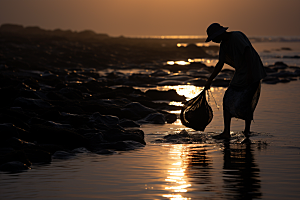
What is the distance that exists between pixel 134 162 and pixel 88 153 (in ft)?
3.49

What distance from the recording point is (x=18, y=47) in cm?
4506

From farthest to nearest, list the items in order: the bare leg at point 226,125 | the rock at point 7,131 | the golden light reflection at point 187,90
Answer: the golden light reflection at point 187,90, the bare leg at point 226,125, the rock at point 7,131

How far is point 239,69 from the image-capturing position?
317 inches

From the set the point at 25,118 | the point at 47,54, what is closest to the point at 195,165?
the point at 25,118

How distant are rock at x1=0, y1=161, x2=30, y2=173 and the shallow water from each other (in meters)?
0.16

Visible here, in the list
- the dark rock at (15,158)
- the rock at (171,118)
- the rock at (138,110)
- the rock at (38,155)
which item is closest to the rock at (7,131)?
the rock at (38,155)

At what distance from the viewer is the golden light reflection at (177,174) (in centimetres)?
521

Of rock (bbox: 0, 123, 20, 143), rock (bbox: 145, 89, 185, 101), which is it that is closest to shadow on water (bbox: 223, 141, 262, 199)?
rock (bbox: 0, 123, 20, 143)

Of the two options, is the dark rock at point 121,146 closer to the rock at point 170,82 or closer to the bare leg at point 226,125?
the bare leg at point 226,125

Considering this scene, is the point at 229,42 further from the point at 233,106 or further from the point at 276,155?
the point at 276,155

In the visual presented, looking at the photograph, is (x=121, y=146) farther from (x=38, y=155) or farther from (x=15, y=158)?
(x=15, y=158)

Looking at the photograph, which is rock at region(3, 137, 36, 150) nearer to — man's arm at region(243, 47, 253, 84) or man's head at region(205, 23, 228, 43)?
man's head at region(205, 23, 228, 43)

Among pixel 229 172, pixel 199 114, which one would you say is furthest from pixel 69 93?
pixel 229 172

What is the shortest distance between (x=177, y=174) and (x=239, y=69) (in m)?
2.79
